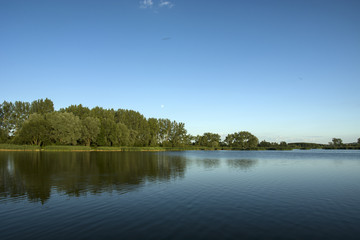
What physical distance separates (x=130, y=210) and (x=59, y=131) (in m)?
94.1

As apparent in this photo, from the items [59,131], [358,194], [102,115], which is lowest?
[358,194]

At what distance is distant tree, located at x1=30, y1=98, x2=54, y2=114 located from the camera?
130 m

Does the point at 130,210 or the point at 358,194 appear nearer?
the point at 130,210

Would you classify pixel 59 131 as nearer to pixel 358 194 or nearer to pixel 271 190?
pixel 271 190

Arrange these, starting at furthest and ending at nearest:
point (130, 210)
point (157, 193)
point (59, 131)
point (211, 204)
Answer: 1. point (59, 131)
2. point (157, 193)
3. point (211, 204)
4. point (130, 210)

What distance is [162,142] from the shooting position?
173 metres

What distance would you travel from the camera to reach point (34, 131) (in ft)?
302

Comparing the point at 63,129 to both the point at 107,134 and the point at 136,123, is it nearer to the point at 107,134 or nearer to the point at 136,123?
the point at 107,134

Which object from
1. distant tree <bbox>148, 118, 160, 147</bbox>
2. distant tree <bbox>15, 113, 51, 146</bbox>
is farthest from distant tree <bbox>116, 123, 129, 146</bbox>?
distant tree <bbox>148, 118, 160, 147</bbox>

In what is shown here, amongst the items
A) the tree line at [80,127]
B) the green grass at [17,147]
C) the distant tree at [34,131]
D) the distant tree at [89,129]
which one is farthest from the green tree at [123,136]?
the green grass at [17,147]

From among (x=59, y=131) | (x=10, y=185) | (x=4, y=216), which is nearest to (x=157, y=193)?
(x=4, y=216)

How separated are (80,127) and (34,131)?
18.1 metres

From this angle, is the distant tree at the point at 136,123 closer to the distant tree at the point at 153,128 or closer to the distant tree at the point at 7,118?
the distant tree at the point at 153,128

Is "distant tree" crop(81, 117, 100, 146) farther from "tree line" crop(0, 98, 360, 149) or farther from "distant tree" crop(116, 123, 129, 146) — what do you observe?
"distant tree" crop(116, 123, 129, 146)
